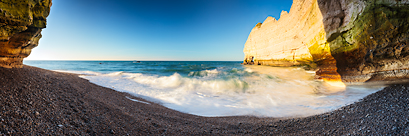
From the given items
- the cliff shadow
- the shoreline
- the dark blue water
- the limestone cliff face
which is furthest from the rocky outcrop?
the dark blue water

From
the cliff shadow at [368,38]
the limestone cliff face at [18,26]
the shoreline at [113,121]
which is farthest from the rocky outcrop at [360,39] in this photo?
the limestone cliff face at [18,26]

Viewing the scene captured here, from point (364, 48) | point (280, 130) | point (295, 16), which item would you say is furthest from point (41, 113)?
point (295, 16)

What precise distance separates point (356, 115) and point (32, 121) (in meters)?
5.88

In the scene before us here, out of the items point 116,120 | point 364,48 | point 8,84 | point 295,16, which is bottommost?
point 116,120

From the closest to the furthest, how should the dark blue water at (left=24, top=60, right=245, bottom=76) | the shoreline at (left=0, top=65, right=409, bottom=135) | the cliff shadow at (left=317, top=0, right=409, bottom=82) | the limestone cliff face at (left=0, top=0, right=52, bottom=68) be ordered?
the shoreline at (left=0, top=65, right=409, bottom=135), the limestone cliff face at (left=0, top=0, right=52, bottom=68), the cliff shadow at (left=317, top=0, right=409, bottom=82), the dark blue water at (left=24, top=60, right=245, bottom=76)

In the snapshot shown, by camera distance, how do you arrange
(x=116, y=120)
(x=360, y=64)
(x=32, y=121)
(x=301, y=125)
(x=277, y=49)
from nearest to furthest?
(x=32, y=121)
(x=116, y=120)
(x=301, y=125)
(x=360, y=64)
(x=277, y=49)

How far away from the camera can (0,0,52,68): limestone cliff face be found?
256cm

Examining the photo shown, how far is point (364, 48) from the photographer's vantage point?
5.66 metres

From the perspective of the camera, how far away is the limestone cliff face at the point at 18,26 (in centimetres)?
256

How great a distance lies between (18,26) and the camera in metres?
2.81

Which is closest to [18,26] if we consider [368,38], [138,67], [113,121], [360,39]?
[113,121]

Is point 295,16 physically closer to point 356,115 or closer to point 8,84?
point 356,115

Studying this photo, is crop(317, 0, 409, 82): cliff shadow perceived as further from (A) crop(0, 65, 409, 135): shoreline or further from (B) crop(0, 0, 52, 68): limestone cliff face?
(B) crop(0, 0, 52, 68): limestone cliff face

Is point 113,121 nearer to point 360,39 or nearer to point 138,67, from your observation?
point 360,39
